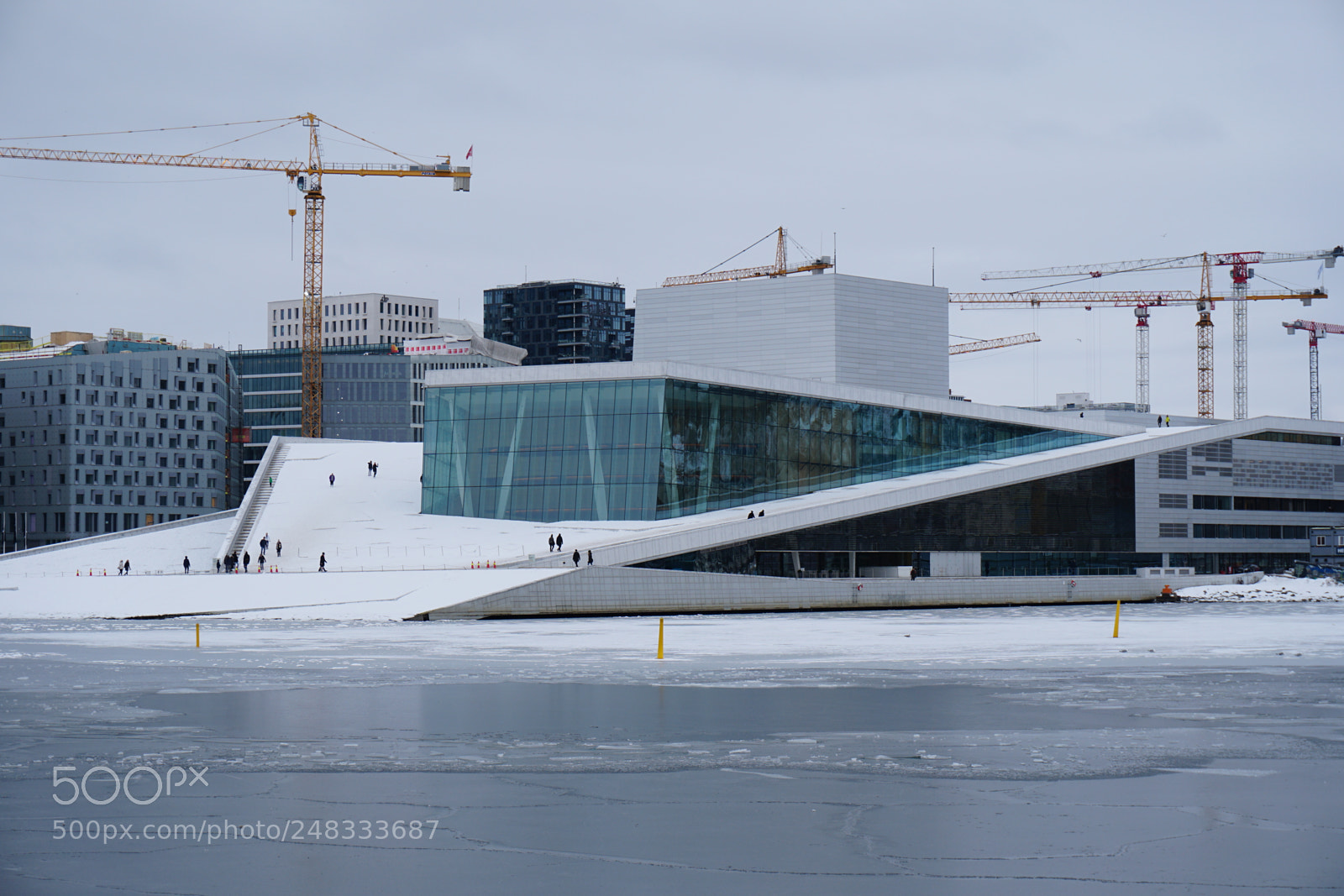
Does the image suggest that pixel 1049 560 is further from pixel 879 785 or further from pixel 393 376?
pixel 393 376

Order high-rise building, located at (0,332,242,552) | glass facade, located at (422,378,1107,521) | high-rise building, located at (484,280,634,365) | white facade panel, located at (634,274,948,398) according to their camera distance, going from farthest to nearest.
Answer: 1. high-rise building, located at (484,280,634,365)
2. high-rise building, located at (0,332,242,552)
3. white facade panel, located at (634,274,948,398)
4. glass facade, located at (422,378,1107,521)

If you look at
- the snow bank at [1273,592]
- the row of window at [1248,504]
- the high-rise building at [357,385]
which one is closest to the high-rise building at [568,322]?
the high-rise building at [357,385]

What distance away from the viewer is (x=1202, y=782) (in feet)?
38.2

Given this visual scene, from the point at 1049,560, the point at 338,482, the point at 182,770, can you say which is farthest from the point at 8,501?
the point at 182,770

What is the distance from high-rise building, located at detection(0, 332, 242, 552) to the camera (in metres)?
120

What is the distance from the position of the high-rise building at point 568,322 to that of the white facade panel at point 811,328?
90841mm

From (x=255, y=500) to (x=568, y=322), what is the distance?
431ft

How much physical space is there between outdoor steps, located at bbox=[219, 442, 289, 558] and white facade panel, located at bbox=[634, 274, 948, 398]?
30597 mm

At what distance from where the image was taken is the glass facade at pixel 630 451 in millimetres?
59188

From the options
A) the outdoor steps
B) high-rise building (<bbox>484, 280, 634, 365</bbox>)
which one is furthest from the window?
high-rise building (<bbox>484, 280, 634, 365</bbox>)

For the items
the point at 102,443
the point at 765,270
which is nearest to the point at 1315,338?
the point at 765,270

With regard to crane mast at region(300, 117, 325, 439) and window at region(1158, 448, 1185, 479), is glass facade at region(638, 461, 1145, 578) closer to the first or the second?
window at region(1158, 448, 1185, 479)

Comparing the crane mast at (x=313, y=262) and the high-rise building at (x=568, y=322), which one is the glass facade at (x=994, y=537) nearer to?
the crane mast at (x=313, y=262)

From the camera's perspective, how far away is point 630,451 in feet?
194
